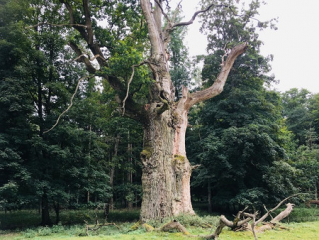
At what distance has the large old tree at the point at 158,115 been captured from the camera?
871 cm

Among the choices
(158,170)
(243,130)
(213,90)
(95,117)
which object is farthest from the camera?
(95,117)

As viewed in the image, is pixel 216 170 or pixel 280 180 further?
pixel 216 170

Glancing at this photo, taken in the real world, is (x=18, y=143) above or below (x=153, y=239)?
above

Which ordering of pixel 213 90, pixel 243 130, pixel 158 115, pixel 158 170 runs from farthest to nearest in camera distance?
1. pixel 243 130
2. pixel 213 90
3. pixel 158 115
4. pixel 158 170

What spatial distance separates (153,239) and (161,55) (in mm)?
7586

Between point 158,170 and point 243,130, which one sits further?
point 243,130

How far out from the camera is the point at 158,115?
967cm

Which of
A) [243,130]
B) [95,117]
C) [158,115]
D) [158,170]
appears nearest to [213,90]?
[158,115]

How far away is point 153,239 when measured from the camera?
549 centimetres

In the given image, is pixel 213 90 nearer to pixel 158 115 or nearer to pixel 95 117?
pixel 158 115

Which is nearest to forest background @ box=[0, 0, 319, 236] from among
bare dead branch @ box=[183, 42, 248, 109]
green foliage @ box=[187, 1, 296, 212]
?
green foliage @ box=[187, 1, 296, 212]

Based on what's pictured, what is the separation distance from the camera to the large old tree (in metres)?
8.71

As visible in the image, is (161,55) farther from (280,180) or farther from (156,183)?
(280,180)

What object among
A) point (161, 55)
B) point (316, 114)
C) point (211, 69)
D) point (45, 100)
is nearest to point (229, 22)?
point (211, 69)
